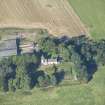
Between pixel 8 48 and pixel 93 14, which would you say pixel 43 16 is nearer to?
pixel 93 14

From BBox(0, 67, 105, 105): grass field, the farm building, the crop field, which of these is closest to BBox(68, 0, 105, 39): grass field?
the crop field

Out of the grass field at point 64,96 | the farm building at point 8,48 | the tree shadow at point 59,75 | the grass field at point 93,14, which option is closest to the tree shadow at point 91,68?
the grass field at point 64,96

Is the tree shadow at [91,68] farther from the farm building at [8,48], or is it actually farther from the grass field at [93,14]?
the farm building at [8,48]

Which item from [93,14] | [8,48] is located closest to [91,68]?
[93,14]

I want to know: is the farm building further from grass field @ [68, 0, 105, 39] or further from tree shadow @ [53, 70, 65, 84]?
grass field @ [68, 0, 105, 39]

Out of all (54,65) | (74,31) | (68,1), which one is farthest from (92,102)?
(68,1)

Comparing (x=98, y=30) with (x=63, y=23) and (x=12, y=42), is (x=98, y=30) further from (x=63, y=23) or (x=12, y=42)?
(x=12, y=42)
